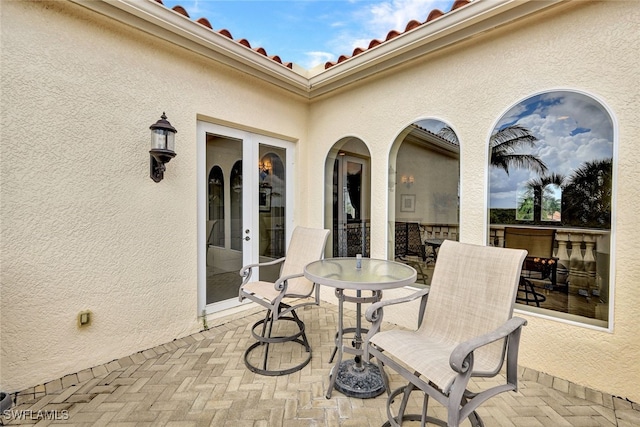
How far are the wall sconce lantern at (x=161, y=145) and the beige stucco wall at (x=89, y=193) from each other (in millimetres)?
116

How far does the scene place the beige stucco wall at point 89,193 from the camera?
2.52 m

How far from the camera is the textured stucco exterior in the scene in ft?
8.18

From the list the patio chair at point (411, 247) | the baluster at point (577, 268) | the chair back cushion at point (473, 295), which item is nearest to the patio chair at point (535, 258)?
the baluster at point (577, 268)

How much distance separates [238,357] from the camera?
3.12m

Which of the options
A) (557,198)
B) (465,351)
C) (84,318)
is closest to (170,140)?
(84,318)

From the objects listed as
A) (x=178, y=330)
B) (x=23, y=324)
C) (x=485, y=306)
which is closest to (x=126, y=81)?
(x=23, y=324)

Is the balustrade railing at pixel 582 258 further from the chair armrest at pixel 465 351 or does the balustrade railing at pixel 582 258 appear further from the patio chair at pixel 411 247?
the chair armrest at pixel 465 351

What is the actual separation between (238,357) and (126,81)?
10.7 ft

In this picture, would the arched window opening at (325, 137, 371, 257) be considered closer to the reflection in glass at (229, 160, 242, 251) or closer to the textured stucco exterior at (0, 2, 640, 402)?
the textured stucco exterior at (0, 2, 640, 402)

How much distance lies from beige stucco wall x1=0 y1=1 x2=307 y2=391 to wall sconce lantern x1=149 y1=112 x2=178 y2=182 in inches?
4.6

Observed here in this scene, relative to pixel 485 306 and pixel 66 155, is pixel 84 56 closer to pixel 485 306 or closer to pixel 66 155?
pixel 66 155

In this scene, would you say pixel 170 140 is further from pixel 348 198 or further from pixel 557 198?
pixel 557 198

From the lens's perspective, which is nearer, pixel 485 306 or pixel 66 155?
pixel 485 306

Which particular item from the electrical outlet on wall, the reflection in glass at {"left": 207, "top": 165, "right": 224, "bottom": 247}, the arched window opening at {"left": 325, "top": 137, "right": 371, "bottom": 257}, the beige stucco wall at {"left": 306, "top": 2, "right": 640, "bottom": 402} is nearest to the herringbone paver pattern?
the beige stucco wall at {"left": 306, "top": 2, "right": 640, "bottom": 402}
